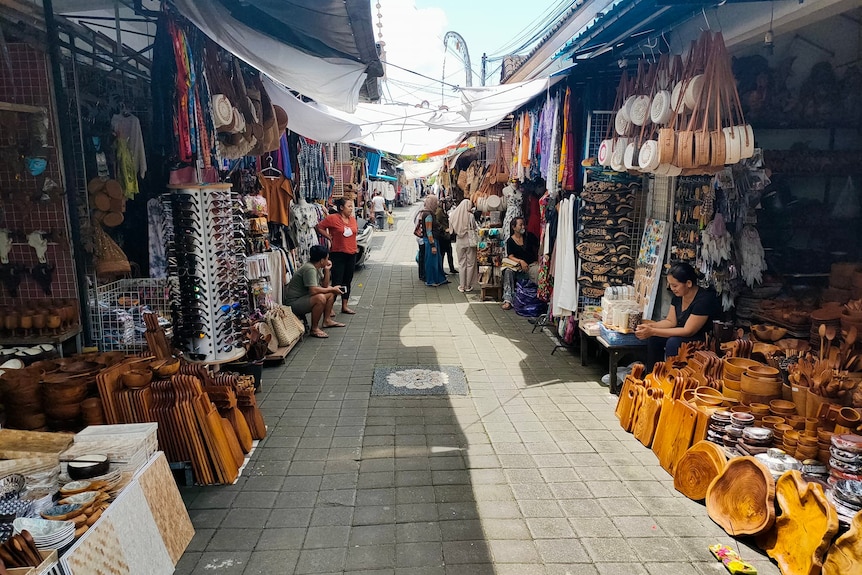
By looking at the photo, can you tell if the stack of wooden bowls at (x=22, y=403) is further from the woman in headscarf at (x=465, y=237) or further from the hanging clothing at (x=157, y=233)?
the woman in headscarf at (x=465, y=237)

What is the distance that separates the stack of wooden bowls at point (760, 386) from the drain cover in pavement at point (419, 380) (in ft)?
7.89

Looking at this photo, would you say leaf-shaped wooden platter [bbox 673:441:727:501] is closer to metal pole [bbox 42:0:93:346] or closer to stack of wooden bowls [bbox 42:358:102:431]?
stack of wooden bowls [bbox 42:358:102:431]

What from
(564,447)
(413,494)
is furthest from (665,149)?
(413,494)

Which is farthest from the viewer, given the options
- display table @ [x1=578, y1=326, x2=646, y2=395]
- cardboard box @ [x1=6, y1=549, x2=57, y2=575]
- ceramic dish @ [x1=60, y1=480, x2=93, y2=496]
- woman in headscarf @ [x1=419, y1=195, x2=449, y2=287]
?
woman in headscarf @ [x1=419, y1=195, x2=449, y2=287]

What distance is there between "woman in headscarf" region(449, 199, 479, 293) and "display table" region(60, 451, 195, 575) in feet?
25.0

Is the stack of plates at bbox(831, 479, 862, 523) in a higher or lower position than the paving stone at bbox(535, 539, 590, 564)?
higher

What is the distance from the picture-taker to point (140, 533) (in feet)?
8.39

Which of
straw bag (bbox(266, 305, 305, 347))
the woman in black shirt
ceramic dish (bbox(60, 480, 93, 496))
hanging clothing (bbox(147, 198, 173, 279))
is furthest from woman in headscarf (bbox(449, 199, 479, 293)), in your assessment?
ceramic dish (bbox(60, 480, 93, 496))

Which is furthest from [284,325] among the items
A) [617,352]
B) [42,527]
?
[42,527]

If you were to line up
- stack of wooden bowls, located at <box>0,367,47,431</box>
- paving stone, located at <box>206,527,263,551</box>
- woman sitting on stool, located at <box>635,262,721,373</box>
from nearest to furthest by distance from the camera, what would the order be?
paving stone, located at <box>206,527,263,551</box>, stack of wooden bowls, located at <box>0,367,47,431</box>, woman sitting on stool, located at <box>635,262,721,373</box>

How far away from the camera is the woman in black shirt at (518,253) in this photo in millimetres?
8727

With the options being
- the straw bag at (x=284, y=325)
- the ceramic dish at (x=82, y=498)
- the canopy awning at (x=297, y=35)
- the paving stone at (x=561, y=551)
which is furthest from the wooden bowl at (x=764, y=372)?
the straw bag at (x=284, y=325)

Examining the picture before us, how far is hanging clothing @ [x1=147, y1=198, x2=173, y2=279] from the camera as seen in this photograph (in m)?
4.96

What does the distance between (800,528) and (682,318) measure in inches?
91.8
